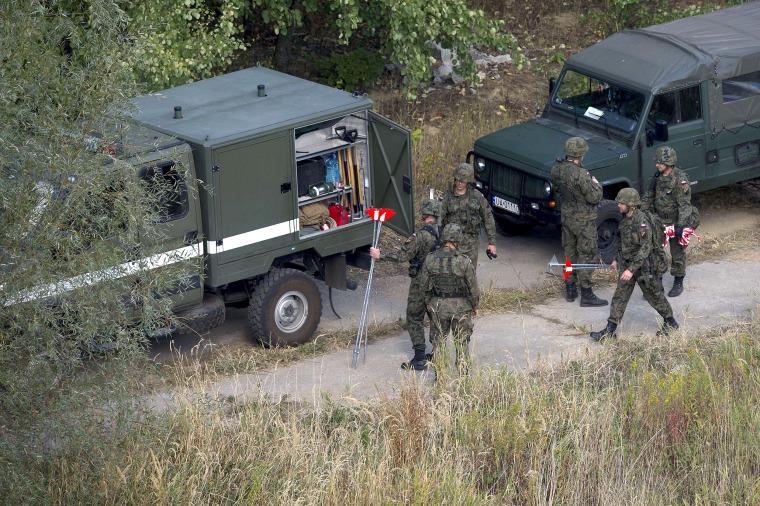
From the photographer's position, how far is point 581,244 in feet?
38.0

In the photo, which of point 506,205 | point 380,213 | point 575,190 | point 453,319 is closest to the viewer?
point 453,319

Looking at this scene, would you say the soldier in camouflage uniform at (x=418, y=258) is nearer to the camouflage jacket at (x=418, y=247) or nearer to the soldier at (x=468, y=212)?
the camouflage jacket at (x=418, y=247)

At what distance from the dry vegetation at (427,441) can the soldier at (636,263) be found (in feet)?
2.81

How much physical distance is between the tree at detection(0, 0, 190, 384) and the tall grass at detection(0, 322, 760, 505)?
85 cm

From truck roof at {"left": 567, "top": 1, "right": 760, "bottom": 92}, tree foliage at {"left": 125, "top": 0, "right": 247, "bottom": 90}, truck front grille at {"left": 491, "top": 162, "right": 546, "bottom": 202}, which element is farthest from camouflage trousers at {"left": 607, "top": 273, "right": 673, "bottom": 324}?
tree foliage at {"left": 125, "top": 0, "right": 247, "bottom": 90}

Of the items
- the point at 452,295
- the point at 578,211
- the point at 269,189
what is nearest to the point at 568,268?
the point at 578,211

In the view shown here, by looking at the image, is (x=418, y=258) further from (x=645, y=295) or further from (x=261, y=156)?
(x=645, y=295)

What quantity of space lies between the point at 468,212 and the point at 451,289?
1.60 metres

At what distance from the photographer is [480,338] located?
35.6ft

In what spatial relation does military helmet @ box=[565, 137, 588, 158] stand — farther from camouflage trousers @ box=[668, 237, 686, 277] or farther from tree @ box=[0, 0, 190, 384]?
tree @ box=[0, 0, 190, 384]

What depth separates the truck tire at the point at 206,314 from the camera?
9938 millimetres

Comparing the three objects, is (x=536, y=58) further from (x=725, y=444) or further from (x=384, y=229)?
(x=725, y=444)

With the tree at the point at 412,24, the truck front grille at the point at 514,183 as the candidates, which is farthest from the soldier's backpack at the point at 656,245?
the tree at the point at 412,24

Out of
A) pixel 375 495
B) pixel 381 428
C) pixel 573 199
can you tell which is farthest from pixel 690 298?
pixel 375 495
